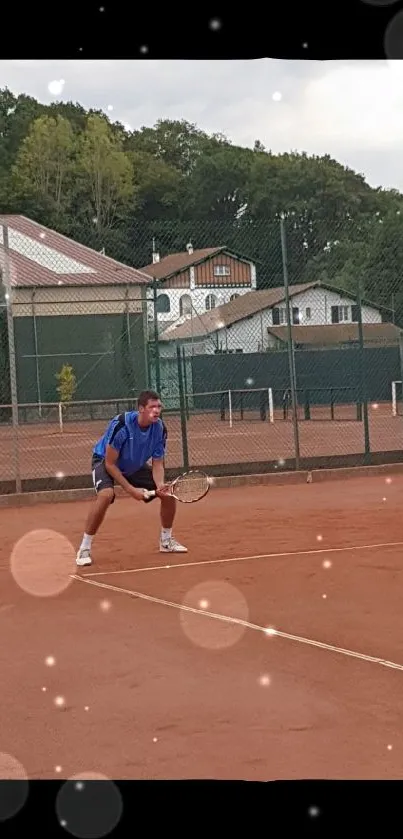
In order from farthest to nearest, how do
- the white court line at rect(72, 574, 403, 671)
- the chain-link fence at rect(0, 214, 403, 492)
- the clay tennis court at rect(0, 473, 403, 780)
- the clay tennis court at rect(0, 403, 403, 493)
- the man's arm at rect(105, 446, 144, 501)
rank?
the chain-link fence at rect(0, 214, 403, 492)
the clay tennis court at rect(0, 403, 403, 493)
the man's arm at rect(105, 446, 144, 501)
the white court line at rect(72, 574, 403, 671)
the clay tennis court at rect(0, 473, 403, 780)

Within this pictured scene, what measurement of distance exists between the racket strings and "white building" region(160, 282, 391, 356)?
1435cm

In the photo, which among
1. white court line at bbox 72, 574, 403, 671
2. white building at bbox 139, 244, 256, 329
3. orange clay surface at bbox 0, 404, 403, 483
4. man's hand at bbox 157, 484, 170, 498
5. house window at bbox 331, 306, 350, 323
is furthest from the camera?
house window at bbox 331, 306, 350, 323

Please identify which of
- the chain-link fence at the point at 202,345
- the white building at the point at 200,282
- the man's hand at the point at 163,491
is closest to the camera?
the man's hand at the point at 163,491

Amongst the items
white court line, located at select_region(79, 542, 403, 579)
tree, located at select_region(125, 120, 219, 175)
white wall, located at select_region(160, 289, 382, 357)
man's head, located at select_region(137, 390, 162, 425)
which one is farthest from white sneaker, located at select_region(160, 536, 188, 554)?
tree, located at select_region(125, 120, 219, 175)

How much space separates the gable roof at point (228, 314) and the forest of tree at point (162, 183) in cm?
585

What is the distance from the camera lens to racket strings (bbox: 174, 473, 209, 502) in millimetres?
8328

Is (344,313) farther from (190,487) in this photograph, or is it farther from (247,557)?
(247,557)

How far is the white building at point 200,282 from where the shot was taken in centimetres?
1962

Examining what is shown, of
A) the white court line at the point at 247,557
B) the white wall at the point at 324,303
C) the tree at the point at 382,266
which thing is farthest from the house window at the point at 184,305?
the white court line at the point at 247,557

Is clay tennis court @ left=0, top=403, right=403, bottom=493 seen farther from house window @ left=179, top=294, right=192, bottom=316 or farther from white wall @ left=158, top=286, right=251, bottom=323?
white wall @ left=158, top=286, right=251, bottom=323

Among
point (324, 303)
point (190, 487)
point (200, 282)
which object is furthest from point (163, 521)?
point (324, 303)

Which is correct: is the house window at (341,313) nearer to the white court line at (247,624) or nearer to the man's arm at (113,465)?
the man's arm at (113,465)

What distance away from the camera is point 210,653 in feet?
17.6
